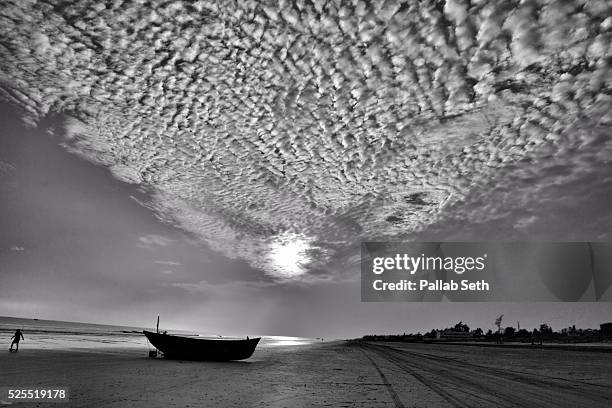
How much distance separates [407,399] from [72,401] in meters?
12.5

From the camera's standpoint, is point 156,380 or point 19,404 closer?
point 19,404

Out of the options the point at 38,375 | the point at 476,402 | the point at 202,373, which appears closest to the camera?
the point at 476,402

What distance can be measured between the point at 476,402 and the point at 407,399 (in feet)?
9.22

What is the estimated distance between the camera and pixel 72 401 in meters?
12.1

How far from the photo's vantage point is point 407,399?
46.4ft

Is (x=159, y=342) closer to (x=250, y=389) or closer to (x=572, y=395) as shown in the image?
(x=250, y=389)

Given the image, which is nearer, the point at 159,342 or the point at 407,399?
the point at 407,399

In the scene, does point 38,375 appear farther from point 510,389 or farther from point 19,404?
point 510,389

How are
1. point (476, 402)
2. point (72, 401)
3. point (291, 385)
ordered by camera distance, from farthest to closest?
point (291, 385) < point (476, 402) < point (72, 401)

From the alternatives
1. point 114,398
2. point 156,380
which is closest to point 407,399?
point 114,398

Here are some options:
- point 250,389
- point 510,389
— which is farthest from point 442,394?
point 250,389

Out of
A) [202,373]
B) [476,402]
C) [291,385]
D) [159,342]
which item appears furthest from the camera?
[159,342]

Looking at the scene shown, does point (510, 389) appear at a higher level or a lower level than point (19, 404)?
lower

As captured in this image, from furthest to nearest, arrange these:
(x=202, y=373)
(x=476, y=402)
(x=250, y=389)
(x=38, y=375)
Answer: (x=202, y=373), (x=38, y=375), (x=250, y=389), (x=476, y=402)
